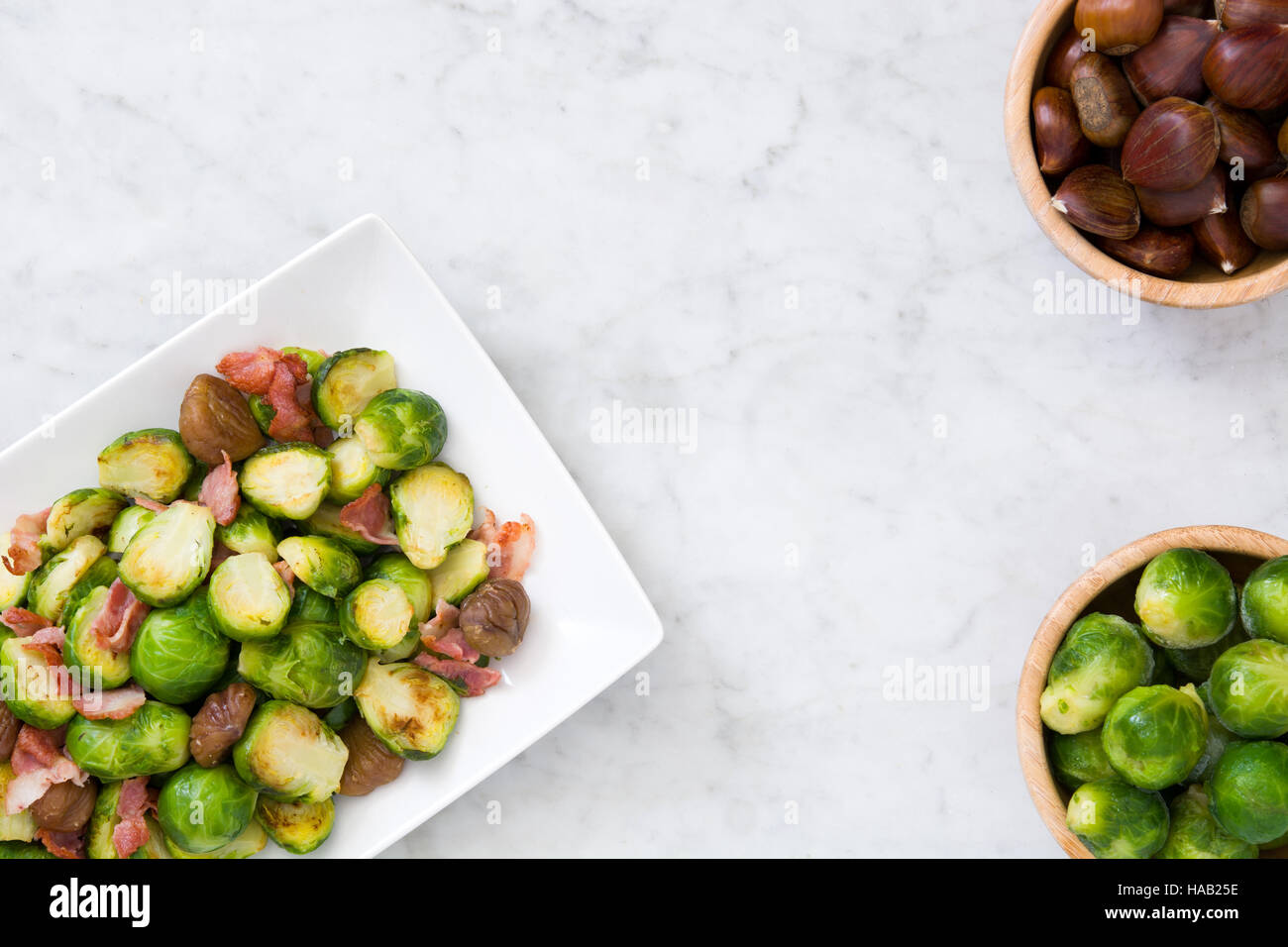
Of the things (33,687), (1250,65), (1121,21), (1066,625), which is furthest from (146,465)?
(1250,65)

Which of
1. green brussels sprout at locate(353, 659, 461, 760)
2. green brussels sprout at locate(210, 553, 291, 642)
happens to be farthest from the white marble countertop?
green brussels sprout at locate(210, 553, 291, 642)

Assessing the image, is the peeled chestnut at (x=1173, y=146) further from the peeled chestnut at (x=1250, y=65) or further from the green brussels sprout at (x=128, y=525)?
the green brussels sprout at (x=128, y=525)

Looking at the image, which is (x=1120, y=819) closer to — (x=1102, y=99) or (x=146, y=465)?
(x=1102, y=99)

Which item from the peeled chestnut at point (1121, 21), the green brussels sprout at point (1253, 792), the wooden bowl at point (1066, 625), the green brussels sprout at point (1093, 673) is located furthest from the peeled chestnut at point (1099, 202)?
the green brussels sprout at point (1253, 792)

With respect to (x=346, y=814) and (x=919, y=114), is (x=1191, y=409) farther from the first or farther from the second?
(x=346, y=814)

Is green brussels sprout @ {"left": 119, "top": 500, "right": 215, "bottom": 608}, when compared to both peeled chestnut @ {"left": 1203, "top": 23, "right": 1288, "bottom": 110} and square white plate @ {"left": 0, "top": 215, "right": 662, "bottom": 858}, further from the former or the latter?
peeled chestnut @ {"left": 1203, "top": 23, "right": 1288, "bottom": 110}

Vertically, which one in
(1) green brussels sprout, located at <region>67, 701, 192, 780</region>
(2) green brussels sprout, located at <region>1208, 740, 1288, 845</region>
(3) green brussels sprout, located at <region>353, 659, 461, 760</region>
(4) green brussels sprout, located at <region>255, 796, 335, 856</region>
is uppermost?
(2) green brussels sprout, located at <region>1208, 740, 1288, 845</region>
